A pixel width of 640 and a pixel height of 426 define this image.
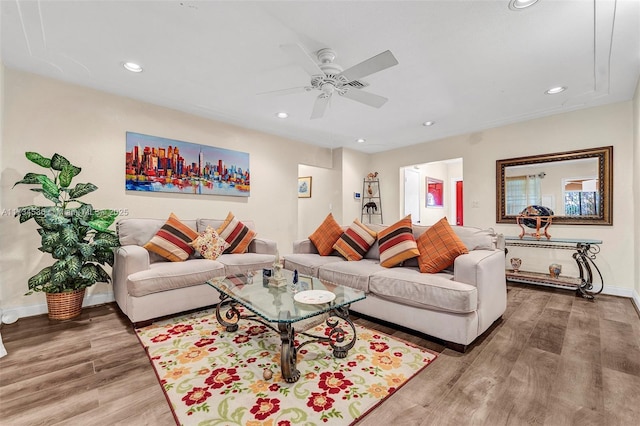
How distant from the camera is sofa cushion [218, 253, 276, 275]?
306 cm

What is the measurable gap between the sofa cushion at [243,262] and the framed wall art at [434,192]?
4.96 m

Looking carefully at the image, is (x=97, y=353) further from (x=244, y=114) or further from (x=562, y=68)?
(x=562, y=68)

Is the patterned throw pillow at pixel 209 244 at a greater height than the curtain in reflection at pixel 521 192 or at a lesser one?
lesser

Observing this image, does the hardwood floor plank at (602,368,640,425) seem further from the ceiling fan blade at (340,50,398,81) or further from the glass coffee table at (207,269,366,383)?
the ceiling fan blade at (340,50,398,81)

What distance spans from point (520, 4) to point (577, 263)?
3.27 metres

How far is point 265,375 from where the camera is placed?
1683mm

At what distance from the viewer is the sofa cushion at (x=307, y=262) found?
3070mm

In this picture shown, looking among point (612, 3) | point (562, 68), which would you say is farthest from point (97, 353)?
point (562, 68)

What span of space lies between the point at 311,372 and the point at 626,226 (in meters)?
4.25

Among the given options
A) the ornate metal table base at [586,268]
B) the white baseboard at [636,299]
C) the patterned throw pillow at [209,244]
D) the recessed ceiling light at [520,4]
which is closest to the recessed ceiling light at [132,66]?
the patterned throw pillow at [209,244]

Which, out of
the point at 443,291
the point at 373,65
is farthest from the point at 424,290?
the point at 373,65

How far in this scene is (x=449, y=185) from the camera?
7762mm

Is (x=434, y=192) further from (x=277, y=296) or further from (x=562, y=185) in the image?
(x=277, y=296)

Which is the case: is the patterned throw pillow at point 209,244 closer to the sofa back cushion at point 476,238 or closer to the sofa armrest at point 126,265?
the sofa armrest at point 126,265
